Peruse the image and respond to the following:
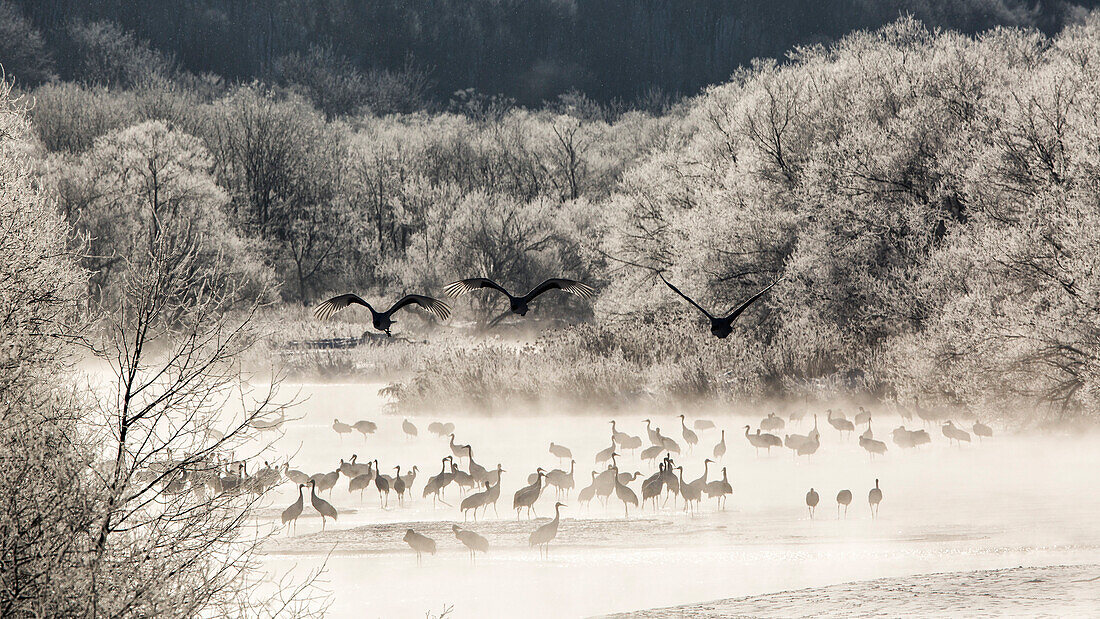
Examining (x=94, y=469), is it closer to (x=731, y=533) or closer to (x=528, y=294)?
(x=528, y=294)

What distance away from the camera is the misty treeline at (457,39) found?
337 feet

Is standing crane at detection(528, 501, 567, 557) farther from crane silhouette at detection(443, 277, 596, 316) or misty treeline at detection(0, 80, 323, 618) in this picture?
misty treeline at detection(0, 80, 323, 618)

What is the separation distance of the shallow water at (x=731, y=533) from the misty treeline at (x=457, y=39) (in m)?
81.5

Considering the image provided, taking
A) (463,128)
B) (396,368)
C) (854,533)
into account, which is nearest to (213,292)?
(854,533)

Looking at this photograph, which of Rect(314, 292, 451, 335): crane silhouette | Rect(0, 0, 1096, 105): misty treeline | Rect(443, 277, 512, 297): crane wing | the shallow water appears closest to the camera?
the shallow water

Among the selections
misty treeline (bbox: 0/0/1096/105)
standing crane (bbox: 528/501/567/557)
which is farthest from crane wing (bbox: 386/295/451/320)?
misty treeline (bbox: 0/0/1096/105)

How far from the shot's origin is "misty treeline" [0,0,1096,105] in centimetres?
10275

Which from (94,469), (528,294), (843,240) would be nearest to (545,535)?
(528,294)

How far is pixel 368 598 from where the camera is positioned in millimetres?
11109

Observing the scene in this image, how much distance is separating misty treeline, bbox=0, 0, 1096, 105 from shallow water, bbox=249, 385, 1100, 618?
81.5 m

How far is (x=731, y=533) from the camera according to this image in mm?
13562

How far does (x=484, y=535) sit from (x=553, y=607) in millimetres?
3346

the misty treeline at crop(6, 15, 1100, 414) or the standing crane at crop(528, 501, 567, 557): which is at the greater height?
the misty treeline at crop(6, 15, 1100, 414)

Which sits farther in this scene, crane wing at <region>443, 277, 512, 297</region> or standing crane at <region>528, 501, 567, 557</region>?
standing crane at <region>528, 501, 567, 557</region>
